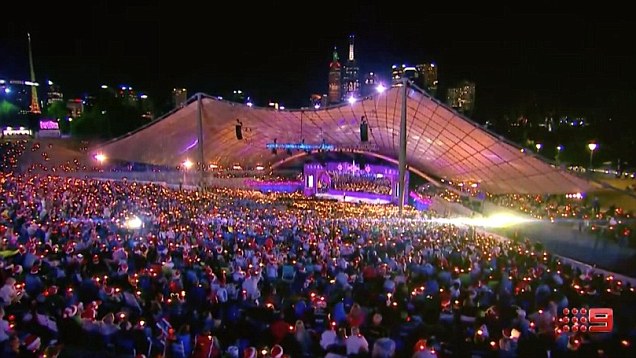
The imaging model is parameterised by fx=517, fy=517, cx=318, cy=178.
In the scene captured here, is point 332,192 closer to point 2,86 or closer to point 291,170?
point 291,170

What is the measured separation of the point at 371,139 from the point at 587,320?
24517 mm

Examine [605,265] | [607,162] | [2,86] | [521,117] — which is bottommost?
[605,265]

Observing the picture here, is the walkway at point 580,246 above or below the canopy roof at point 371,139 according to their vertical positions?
below

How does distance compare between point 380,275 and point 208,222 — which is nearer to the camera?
point 380,275

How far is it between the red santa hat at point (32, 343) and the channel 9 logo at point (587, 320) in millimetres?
6448

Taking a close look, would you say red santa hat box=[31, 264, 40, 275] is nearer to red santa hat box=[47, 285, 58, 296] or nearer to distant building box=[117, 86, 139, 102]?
red santa hat box=[47, 285, 58, 296]

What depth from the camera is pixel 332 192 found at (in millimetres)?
35938

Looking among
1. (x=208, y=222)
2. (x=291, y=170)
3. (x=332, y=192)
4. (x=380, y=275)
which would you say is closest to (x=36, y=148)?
(x=291, y=170)

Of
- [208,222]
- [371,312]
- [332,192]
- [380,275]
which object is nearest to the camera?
[371,312]

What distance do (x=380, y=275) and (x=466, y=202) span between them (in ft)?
44.8

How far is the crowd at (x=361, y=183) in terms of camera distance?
1319 inches

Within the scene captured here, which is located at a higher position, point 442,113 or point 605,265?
point 442,113

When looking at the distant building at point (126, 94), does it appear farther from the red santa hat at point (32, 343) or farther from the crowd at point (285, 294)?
the red santa hat at point (32, 343)

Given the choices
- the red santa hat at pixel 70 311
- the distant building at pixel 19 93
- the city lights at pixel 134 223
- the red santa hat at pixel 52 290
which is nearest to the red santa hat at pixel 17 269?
the red santa hat at pixel 52 290
